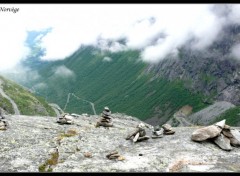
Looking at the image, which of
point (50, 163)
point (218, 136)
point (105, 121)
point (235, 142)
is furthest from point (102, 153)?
point (105, 121)

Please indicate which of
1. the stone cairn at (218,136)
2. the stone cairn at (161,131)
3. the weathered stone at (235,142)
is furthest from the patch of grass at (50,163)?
the weathered stone at (235,142)

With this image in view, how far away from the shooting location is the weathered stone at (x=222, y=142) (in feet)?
168

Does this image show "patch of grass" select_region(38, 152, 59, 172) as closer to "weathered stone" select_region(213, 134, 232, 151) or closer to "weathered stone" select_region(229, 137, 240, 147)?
"weathered stone" select_region(213, 134, 232, 151)

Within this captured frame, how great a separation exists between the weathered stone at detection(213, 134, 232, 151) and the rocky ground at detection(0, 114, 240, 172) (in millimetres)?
643

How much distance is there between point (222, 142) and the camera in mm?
52125

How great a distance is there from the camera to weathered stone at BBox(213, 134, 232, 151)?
5127 cm

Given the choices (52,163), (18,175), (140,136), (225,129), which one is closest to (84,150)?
(52,163)

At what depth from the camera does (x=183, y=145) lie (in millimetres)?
51969

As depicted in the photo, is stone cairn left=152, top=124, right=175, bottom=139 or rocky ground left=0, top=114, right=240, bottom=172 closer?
rocky ground left=0, top=114, right=240, bottom=172

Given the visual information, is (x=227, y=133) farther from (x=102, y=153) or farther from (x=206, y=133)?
(x=102, y=153)

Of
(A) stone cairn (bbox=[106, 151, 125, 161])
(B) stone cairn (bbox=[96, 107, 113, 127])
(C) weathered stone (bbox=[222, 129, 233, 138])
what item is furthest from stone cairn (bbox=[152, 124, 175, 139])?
(B) stone cairn (bbox=[96, 107, 113, 127])

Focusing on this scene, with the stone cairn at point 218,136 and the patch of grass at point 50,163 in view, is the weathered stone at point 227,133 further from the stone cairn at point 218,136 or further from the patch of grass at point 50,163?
the patch of grass at point 50,163

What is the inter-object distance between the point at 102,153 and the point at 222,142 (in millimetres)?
A: 16473

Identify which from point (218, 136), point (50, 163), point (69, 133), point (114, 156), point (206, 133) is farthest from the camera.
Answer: point (69, 133)
